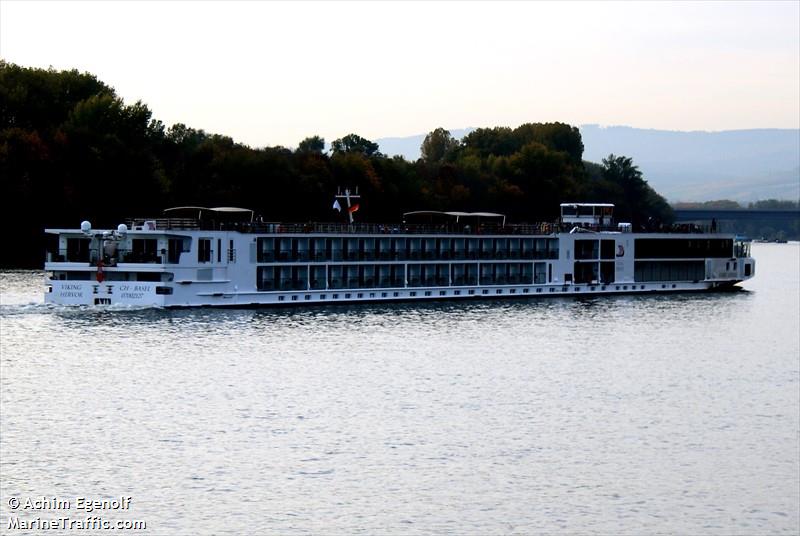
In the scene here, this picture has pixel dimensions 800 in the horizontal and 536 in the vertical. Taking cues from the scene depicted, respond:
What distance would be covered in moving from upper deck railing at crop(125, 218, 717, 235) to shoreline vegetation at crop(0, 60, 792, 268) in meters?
9.56

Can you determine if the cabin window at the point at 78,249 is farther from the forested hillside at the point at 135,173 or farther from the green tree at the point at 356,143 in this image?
the green tree at the point at 356,143

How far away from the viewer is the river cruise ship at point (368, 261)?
7888 centimetres

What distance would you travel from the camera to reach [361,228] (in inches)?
3656

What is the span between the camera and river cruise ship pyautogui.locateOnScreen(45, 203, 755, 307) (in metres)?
78.9

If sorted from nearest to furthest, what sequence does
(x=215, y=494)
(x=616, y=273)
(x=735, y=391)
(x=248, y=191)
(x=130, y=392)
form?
(x=215, y=494) → (x=130, y=392) → (x=735, y=391) → (x=616, y=273) → (x=248, y=191)

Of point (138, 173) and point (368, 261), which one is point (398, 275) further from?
point (138, 173)

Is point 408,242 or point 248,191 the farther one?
point 248,191

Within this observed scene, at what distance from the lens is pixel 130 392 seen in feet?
169

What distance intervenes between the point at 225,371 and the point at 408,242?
37485mm

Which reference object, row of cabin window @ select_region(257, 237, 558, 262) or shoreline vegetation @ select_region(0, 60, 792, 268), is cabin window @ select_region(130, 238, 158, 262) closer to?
row of cabin window @ select_region(257, 237, 558, 262)

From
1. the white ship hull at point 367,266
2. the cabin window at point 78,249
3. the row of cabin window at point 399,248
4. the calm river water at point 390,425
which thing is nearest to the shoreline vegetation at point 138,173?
the white ship hull at point 367,266

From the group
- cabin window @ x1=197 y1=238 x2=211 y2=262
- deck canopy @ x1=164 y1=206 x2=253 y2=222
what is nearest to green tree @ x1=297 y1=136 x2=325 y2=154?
deck canopy @ x1=164 y1=206 x2=253 y2=222

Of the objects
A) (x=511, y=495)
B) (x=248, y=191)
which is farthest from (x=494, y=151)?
(x=511, y=495)

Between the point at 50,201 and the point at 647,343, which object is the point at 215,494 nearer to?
the point at 647,343
